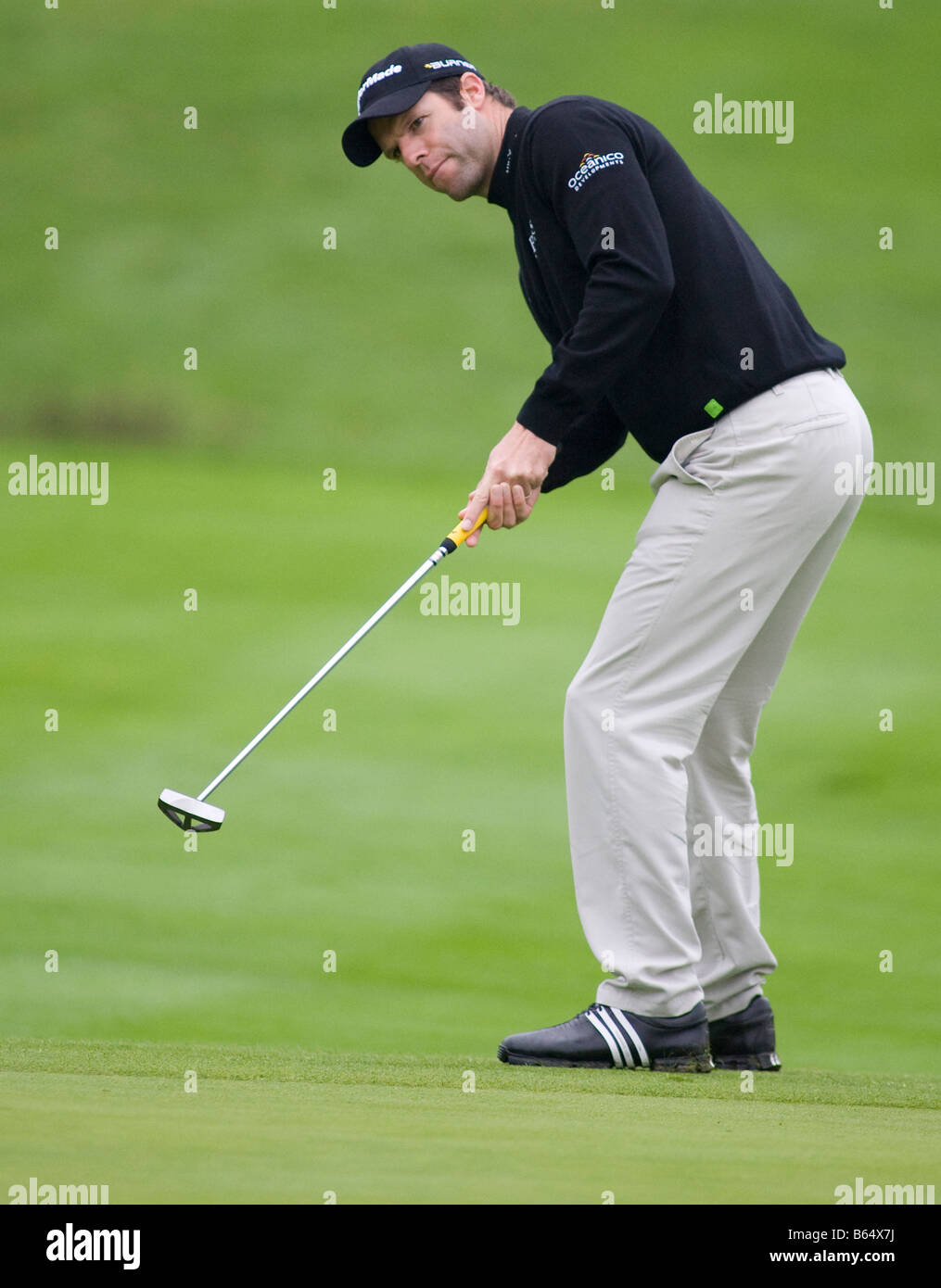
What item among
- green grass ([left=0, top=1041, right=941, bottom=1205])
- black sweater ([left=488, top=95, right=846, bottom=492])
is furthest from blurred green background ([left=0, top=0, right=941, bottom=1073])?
black sweater ([left=488, top=95, right=846, bottom=492])

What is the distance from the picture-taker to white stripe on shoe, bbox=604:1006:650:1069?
2.40 m

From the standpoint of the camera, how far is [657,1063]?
2.41 m

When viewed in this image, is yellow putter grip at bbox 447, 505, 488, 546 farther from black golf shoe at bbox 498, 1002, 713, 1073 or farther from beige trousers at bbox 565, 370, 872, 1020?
black golf shoe at bbox 498, 1002, 713, 1073

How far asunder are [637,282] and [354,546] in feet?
24.6

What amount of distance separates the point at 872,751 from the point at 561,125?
5.02 metres

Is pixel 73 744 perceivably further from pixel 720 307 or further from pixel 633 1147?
pixel 633 1147

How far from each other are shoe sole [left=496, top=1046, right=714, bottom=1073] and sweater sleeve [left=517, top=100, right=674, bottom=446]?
2.59ft

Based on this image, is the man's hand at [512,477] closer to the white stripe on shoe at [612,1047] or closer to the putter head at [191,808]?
the putter head at [191,808]

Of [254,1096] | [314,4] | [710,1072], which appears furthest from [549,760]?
[314,4]

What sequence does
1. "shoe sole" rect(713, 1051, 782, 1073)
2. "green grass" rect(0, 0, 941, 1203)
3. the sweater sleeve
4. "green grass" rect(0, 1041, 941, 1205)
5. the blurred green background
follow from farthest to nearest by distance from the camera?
the blurred green background
"shoe sole" rect(713, 1051, 782, 1073)
the sweater sleeve
"green grass" rect(0, 0, 941, 1203)
"green grass" rect(0, 1041, 941, 1205)

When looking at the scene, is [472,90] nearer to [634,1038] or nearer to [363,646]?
[634,1038]

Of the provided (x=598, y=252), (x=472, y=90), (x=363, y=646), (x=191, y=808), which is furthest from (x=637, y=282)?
(x=363, y=646)

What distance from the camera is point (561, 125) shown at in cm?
244

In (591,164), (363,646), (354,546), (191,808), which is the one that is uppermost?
(354,546)
